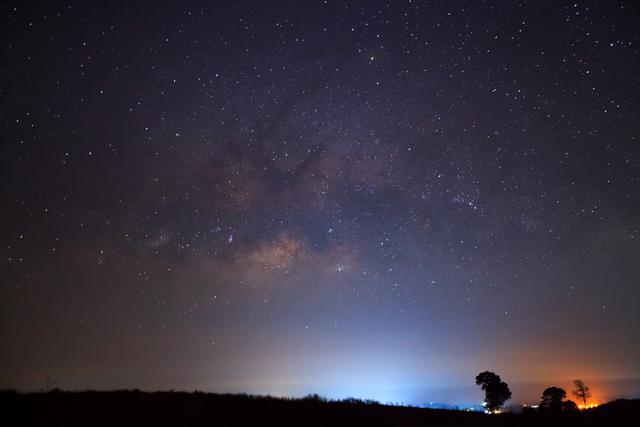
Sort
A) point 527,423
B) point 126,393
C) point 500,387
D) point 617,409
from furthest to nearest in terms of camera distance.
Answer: point 500,387 < point 617,409 < point 527,423 < point 126,393

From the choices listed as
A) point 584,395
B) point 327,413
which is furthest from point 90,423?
point 584,395

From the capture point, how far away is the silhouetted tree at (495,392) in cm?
5391

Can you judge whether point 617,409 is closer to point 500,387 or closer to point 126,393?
point 126,393

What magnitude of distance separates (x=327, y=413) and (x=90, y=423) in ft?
21.2

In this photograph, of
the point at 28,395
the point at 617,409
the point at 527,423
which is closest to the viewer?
the point at 28,395

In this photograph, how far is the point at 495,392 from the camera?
5384 centimetres

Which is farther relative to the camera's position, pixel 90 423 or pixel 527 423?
pixel 527 423

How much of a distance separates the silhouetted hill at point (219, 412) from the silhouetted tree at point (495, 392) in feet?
134

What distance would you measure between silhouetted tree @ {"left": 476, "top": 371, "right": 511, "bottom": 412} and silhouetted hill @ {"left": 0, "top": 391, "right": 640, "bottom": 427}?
41.0 metres

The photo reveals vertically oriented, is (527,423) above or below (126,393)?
below

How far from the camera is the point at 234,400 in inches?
540

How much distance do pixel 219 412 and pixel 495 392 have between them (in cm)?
5104

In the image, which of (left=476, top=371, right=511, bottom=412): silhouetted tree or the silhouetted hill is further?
(left=476, top=371, right=511, bottom=412): silhouetted tree

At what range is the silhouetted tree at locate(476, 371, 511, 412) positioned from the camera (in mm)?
53906
